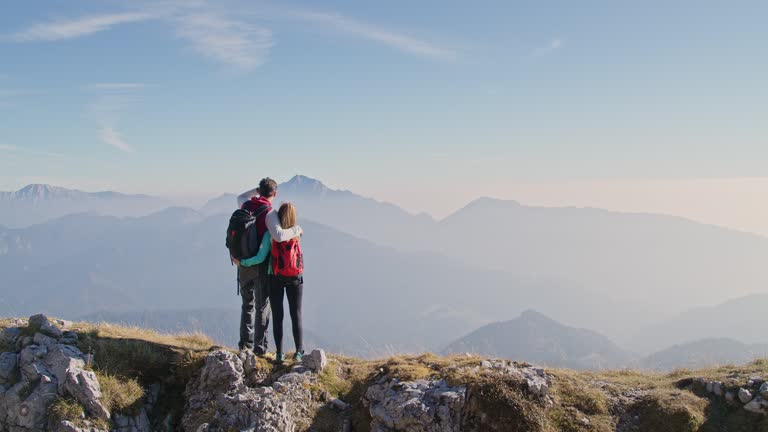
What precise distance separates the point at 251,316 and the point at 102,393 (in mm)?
3514

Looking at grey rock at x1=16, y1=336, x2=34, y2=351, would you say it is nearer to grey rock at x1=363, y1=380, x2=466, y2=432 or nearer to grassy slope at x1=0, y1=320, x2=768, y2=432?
grassy slope at x1=0, y1=320, x2=768, y2=432

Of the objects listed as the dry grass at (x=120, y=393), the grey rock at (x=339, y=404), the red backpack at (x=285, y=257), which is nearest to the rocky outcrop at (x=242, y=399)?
the grey rock at (x=339, y=404)

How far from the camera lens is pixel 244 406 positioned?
29.7ft

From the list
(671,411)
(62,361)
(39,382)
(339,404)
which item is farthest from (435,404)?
(39,382)

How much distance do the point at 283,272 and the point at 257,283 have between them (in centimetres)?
105

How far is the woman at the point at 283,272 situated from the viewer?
10.7m

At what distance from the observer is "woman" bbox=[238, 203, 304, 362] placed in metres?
10.7

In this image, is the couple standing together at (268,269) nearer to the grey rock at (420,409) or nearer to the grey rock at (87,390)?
the grey rock at (420,409)

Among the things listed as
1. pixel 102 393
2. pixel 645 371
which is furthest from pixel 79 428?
pixel 645 371

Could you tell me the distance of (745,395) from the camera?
9047 mm

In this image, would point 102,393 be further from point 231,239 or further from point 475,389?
point 475,389

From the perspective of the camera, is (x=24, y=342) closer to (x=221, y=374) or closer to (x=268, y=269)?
(x=221, y=374)

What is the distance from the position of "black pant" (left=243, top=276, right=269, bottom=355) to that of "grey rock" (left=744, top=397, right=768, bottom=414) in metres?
10.6

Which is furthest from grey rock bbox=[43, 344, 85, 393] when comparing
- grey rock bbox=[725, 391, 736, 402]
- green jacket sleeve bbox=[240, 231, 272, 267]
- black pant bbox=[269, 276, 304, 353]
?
grey rock bbox=[725, 391, 736, 402]
